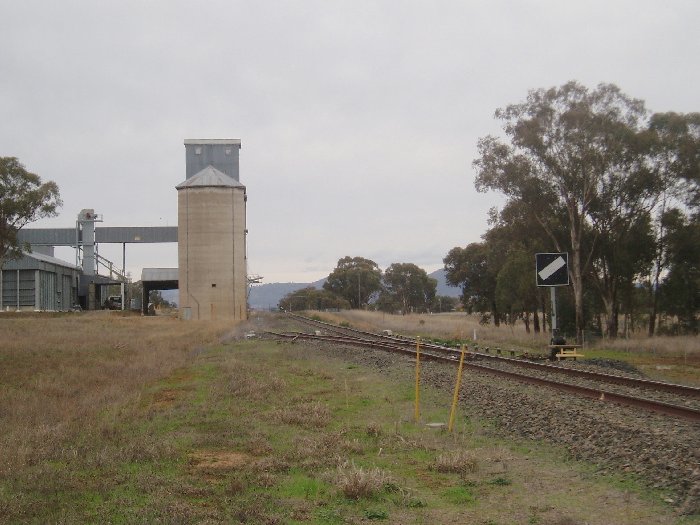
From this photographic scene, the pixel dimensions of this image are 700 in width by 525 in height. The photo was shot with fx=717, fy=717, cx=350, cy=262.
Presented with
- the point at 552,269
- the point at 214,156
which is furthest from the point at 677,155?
the point at 214,156

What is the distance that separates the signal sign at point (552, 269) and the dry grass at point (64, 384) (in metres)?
9.73

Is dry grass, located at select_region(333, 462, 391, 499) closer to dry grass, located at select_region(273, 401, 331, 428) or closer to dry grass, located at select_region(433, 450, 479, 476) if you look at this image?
dry grass, located at select_region(433, 450, 479, 476)

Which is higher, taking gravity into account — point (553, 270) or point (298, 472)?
point (553, 270)

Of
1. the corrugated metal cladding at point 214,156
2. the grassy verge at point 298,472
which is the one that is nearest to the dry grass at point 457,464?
the grassy verge at point 298,472

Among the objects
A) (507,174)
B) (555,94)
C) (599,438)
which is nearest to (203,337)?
(507,174)

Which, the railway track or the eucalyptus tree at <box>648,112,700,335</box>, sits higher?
the eucalyptus tree at <box>648,112,700,335</box>

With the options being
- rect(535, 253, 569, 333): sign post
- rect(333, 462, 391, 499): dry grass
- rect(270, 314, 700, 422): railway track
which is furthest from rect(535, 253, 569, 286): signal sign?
rect(333, 462, 391, 499): dry grass

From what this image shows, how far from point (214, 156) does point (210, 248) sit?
1640 cm

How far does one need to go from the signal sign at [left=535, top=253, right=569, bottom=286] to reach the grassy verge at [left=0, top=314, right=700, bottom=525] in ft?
21.3

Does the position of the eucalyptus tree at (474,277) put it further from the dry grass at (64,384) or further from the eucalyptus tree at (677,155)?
the dry grass at (64,384)

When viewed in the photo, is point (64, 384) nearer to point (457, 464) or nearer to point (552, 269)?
point (552, 269)

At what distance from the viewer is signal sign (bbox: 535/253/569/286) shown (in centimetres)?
1741

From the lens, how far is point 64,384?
16422 mm

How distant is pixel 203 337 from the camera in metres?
35.2
